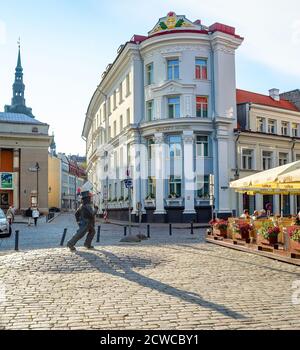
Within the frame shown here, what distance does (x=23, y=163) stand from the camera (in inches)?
2237

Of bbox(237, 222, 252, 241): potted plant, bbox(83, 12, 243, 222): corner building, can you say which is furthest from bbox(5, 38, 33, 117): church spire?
bbox(237, 222, 252, 241): potted plant

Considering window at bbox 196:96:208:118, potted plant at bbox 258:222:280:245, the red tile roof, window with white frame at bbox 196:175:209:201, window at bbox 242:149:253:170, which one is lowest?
potted plant at bbox 258:222:280:245

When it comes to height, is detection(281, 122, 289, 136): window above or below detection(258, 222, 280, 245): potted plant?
above

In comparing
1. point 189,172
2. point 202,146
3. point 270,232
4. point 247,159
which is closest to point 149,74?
point 202,146

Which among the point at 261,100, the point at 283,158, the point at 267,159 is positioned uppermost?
the point at 261,100

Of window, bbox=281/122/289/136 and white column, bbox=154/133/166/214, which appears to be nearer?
white column, bbox=154/133/166/214

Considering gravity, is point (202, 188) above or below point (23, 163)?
below

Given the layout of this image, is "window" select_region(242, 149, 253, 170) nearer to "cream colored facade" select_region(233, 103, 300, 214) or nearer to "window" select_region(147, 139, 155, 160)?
"cream colored facade" select_region(233, 103, 300, 214)

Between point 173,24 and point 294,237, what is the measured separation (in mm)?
26912

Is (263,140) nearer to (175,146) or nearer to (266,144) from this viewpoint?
(266,144)

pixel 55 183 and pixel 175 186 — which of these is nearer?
pixel 175 186

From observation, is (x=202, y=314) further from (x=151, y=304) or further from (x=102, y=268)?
(x=102, y=268)

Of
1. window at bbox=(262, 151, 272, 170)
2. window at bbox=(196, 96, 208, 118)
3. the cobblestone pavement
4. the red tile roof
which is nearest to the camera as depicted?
the cobblestone pavement

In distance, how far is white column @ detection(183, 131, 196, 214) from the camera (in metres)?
32.9
